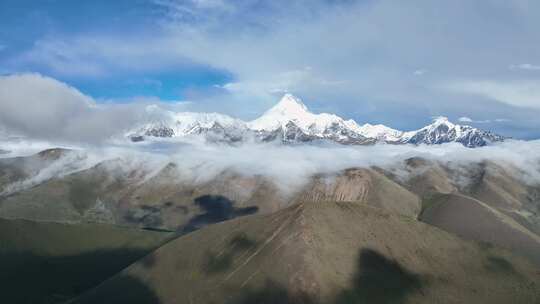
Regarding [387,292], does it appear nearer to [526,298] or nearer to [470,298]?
[470,298]

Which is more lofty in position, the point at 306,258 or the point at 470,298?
the point at 306,258

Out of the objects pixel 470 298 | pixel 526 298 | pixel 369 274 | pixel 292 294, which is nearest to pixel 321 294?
pixel 292 294

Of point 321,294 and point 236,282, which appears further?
point 236,282

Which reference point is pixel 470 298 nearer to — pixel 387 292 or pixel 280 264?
pixel 387 292

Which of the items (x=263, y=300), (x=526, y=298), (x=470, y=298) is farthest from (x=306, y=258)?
(x=526, y=298)

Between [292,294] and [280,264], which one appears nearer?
[292,294]

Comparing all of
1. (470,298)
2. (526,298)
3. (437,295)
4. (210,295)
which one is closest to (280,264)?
(210,295)

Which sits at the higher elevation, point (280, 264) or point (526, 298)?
point (280, 264)

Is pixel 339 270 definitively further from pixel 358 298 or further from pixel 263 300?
pixel 263 300
